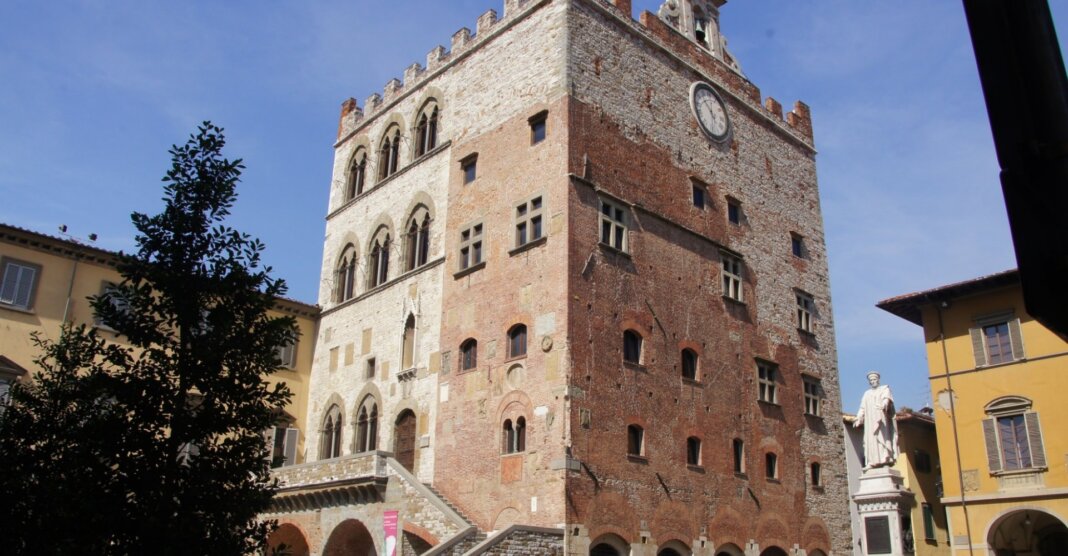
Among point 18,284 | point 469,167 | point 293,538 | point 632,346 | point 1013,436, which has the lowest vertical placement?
point 293,538

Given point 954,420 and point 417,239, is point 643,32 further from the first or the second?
point 954,420

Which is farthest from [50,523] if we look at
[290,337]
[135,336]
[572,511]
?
[572,511]

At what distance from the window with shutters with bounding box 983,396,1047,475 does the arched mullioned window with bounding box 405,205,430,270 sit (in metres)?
18.1

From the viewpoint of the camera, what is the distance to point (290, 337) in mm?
12898

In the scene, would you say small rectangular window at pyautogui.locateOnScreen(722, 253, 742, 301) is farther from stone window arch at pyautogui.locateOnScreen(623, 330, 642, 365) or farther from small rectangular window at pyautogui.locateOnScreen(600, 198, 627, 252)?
stone window arch at pyautogui.locateOnScreen(623, 330, 642, 365)

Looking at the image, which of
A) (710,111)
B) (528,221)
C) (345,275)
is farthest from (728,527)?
(345,275)

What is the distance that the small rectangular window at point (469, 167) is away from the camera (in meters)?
27.9


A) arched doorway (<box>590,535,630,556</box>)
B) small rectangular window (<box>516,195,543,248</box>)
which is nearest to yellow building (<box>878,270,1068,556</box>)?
arched doorway (<box>590,535,630,556</box>)

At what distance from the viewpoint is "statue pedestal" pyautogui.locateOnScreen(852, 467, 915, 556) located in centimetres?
1788

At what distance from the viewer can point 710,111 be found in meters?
30.6

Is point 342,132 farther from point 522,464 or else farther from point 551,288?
point 522,464

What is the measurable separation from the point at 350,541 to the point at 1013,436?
19920 millimetres

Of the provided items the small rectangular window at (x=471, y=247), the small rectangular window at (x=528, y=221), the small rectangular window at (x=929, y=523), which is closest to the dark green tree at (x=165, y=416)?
the small rectangular window at (x=528, y=221)

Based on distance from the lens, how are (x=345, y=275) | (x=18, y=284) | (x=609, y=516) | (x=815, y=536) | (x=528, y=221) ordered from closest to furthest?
1. (x=609, y=516)
2. (x=528, y=221)
3. (x=815, y=536)
4. (x=18, y=284)
5. (x=345, y=275)
